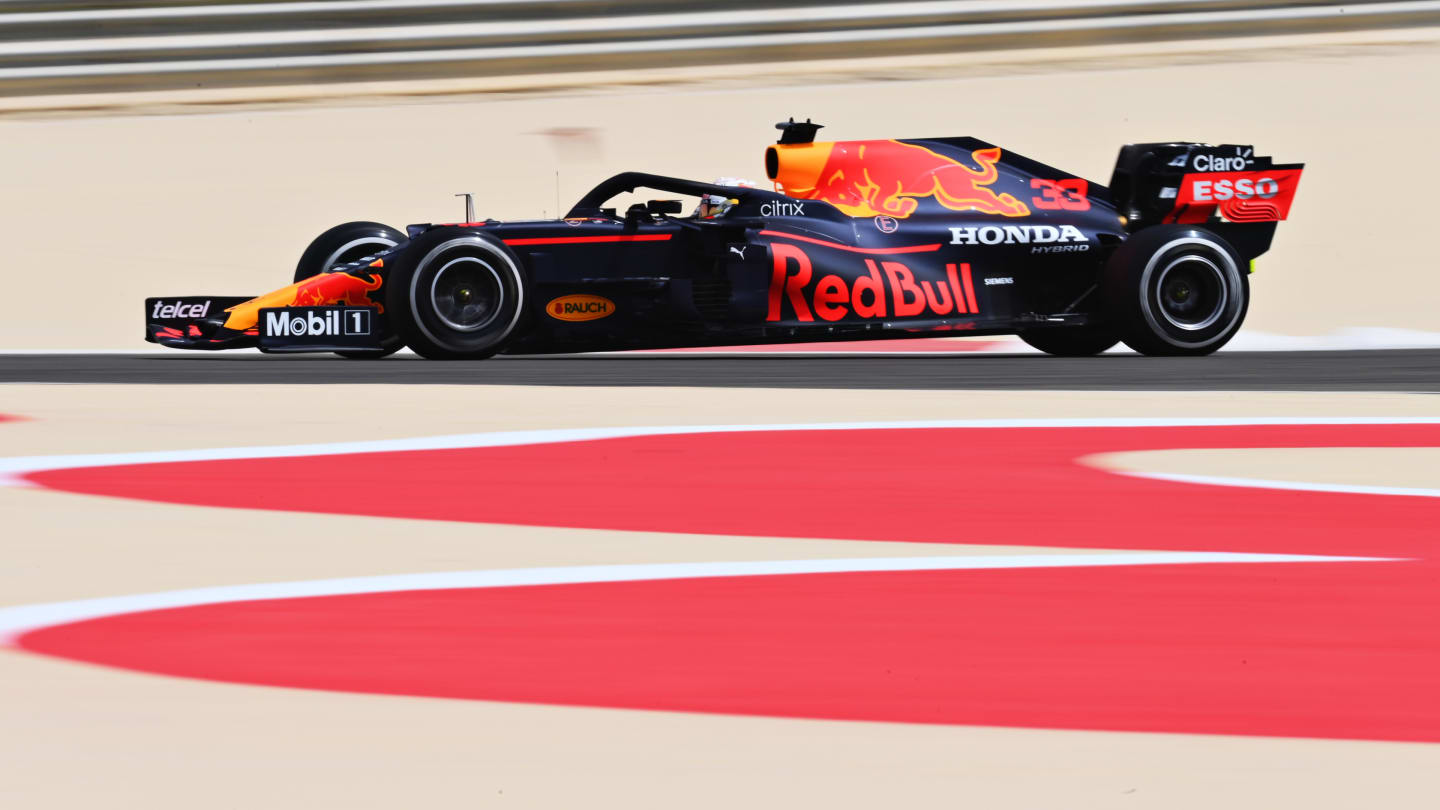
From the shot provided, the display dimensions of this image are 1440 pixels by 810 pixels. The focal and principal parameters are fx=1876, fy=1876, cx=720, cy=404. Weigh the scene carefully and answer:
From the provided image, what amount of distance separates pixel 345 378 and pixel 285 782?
16.7 feet

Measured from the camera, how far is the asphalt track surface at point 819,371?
6.94 metres

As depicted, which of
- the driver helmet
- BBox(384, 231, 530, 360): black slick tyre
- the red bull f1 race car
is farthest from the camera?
the driver helmet

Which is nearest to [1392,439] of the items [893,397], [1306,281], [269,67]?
[893,397]

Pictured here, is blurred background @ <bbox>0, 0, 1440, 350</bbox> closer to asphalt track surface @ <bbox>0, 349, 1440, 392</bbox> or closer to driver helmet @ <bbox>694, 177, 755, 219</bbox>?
asphalt track surface @ <bbox>0, 349, 1440, 392</bbox>

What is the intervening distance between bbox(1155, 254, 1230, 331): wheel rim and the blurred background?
439 cm

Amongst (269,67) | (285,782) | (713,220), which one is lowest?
(285,782)

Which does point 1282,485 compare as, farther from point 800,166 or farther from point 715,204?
point 800,166

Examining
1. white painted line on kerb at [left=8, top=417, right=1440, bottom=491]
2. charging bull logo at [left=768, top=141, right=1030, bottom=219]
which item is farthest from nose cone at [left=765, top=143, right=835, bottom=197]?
white painted line on kerb at [left=8, top=417, right=1440, bottom=491]

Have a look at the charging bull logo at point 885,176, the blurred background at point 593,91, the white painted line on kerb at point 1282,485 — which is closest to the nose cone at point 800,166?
the charging bull logo at point 885,176

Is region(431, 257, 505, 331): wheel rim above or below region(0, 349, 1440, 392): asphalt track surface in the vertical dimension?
above

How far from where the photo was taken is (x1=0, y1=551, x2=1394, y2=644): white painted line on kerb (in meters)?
3.11

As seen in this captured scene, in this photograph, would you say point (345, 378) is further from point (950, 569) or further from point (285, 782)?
point (285, 782)

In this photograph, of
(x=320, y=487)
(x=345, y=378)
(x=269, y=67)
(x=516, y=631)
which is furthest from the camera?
(x=269, y=67)

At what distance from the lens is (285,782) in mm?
2246
